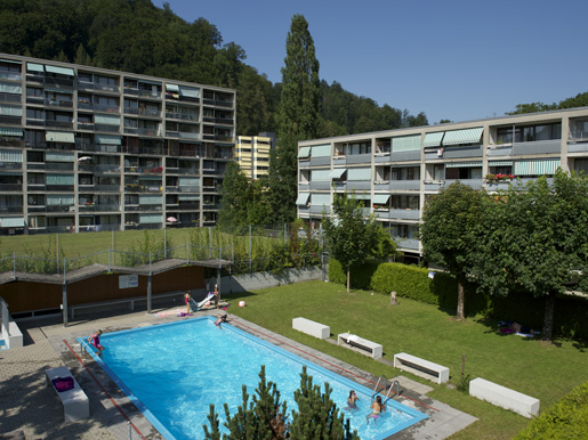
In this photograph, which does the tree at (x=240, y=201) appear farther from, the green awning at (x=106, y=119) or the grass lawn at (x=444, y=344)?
the grass lawn at (x=444, y=344)

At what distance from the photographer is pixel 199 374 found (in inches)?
687

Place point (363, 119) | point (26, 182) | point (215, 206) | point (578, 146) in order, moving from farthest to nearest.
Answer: point (363, 119) → point (215, 206) → point (26, 182) → point (578, 146)

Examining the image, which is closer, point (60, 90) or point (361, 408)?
point (361, 408)

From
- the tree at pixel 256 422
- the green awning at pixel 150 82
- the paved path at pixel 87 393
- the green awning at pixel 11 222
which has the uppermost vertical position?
the green awning at pixel 150 82

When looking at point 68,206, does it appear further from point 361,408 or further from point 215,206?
point 361,408

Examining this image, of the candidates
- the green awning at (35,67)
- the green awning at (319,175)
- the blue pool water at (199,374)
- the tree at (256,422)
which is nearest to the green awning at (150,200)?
the green awning at (35,67)

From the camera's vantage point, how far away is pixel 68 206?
5481 centimetres

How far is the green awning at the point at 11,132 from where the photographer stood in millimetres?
50406

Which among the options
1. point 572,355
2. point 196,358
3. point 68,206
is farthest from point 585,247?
point 68,206

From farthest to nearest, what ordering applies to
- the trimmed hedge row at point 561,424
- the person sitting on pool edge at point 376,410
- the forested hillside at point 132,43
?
the forested hillside at point 132,43 → the person sitting on pool edge at point 376,410 → the trimmed hedge row at point 561,424

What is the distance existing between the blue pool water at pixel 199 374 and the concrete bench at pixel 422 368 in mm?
2322

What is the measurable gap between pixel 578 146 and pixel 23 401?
31182mm

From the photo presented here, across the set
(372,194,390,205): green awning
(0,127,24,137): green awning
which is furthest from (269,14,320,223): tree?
(0,127,24,137): green awning

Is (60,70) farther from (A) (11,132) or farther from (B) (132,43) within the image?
(B) (132,43)
